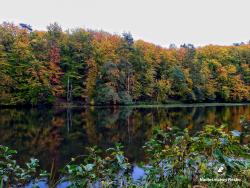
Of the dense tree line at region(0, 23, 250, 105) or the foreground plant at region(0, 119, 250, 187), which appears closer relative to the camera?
the foreground plant at region(0, 119, 250, 187)

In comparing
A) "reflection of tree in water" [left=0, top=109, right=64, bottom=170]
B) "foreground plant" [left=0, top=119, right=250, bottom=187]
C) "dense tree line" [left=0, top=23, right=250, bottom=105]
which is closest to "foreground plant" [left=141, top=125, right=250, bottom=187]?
"foreground plant" [left=0, top=119, right=250, bottom=187]

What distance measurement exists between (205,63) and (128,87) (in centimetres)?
2137

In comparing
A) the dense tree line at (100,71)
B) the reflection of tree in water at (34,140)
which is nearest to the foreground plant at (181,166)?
the reflection of tree in water at (34,140)

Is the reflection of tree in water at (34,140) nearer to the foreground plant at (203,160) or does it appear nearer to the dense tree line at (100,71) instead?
the foreground plant at (203,160)

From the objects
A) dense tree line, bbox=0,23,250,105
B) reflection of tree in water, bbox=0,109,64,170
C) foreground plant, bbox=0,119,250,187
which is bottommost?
reflection of tree in water, bbox=0,109,64,170

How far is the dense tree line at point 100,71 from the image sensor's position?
145ft

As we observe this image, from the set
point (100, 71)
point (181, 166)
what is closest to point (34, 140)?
point (181, 166)

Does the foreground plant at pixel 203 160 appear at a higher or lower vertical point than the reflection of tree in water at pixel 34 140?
higher

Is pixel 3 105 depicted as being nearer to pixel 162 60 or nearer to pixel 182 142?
pixel 162 60

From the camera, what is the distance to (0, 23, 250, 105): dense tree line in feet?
145

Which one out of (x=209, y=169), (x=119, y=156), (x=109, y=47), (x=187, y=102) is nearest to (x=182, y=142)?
(x=209, y=169)

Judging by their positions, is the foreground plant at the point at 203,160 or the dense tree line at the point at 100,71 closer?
the foreground plant at the point at 203,160

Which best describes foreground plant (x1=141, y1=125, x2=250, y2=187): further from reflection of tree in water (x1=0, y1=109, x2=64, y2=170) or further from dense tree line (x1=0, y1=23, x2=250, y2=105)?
dense tree line (x1=0, y1=23, x2=250, y2=105)

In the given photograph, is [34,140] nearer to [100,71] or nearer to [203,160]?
[203,160]
